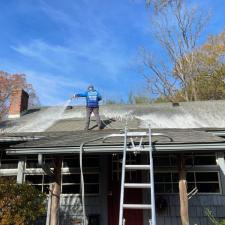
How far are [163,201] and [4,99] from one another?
23.4m

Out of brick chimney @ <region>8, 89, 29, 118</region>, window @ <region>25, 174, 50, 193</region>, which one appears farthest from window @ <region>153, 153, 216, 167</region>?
brick chimney @ <region>8, 89, 29, 118</region>

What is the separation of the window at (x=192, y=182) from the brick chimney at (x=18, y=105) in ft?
22.0

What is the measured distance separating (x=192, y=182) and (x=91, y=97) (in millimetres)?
3885

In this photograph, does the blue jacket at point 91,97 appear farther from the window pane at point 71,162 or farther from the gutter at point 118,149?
the gutter at point 118,149

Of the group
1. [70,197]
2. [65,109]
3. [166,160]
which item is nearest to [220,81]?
[65,109]

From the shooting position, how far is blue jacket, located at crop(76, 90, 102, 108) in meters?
10.5

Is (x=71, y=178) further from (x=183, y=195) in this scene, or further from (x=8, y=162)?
(x=183, y=195)

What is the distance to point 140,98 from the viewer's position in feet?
96.8

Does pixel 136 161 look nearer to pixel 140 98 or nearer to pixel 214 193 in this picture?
pixel 214 193

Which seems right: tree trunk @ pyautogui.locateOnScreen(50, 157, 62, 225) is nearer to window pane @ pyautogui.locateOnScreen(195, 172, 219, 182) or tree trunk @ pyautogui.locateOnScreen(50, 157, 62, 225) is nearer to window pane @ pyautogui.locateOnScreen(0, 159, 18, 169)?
window pane @ pyautogui.locateOnScreen(0, 159, 18, 169)

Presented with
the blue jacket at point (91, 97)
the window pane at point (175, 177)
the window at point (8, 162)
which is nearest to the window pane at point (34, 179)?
the window at point (8, 162)

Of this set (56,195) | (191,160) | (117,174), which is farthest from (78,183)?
(191,160)

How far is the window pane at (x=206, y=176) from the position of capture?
9.56m

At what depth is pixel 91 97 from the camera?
10.5m
